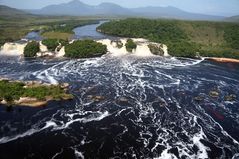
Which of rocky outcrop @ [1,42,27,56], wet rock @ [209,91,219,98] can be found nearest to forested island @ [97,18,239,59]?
wet rock @ [209,91,219,98]

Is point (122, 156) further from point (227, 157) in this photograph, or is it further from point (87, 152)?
point (227, 157)

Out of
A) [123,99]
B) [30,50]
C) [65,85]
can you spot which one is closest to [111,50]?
[30,50]

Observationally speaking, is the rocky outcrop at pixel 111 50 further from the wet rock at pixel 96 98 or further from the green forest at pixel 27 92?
the wet rock at pixel 96 98

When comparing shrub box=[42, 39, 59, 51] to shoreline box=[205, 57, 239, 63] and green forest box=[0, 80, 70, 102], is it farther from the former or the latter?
shoreline box=[205, 57, 239, 63]

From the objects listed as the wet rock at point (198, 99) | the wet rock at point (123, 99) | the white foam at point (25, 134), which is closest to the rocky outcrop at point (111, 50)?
the wet rock at point (198, 99)

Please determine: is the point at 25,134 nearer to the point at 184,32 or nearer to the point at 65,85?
the point at 65,85

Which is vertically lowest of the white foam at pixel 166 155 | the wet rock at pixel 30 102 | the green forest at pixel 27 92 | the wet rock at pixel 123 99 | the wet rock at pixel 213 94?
the white foam at pixel 166 155

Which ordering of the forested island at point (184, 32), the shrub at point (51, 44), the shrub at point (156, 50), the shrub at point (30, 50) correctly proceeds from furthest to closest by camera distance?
the forested island at point (184, 32), the shrub at point (156, 50), the shrub at point (51, 44), the shrub at point (30, 50)
